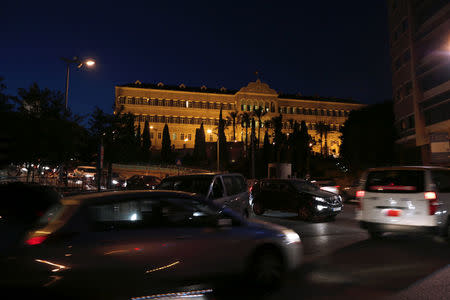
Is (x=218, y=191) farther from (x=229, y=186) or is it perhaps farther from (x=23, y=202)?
(x=23, y=202)

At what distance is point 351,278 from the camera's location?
20.0 ft

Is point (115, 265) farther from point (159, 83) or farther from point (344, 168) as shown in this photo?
point (159, 83)

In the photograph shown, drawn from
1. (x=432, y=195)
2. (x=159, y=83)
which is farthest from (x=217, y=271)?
(x=159, y=83)

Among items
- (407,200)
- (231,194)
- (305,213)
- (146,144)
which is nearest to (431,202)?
(407,200)

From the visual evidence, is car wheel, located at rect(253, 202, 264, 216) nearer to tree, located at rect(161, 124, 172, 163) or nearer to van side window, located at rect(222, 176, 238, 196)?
van side window, located at rect(222, 176, 238, 196)

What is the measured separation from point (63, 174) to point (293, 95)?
106326 millimetres

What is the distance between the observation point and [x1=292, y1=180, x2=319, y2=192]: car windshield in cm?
1494

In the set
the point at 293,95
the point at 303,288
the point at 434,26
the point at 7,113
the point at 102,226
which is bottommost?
the point at 303,288

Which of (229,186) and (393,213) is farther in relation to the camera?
(229,186)

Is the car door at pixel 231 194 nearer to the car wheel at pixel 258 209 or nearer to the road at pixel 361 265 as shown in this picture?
the road at pixel 361 265

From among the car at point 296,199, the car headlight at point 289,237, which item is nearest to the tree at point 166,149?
the car at point 296,199

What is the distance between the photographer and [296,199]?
14.7 metres

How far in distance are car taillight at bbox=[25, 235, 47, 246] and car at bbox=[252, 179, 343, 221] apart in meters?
11.3

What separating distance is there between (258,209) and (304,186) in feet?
7.94
